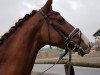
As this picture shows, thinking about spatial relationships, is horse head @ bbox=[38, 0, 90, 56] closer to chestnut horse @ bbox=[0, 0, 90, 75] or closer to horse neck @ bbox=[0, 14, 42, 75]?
chestnut horse @ bbox=[0, 0, 90, 75]

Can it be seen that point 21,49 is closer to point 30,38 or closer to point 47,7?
point 30,38

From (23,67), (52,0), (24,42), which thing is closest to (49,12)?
(52,0)

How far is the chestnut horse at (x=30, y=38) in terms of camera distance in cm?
515

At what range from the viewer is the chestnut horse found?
5148 mm

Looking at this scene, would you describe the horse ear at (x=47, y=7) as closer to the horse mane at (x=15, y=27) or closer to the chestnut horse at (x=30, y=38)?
the chestnut horse at (x=30, y=38)

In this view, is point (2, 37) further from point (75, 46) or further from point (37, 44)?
point (75, 46)

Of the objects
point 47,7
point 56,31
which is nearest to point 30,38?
point 56,31

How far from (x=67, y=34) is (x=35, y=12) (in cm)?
59

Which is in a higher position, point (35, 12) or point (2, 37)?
point (35, 12)

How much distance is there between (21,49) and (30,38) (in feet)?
0.73

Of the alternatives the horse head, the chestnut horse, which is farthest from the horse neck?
the horse head

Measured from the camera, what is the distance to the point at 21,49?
5.25 m

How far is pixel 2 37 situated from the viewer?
5.29 m

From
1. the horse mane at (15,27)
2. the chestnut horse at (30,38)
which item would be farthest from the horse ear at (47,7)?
the horse mane at (15,27)
